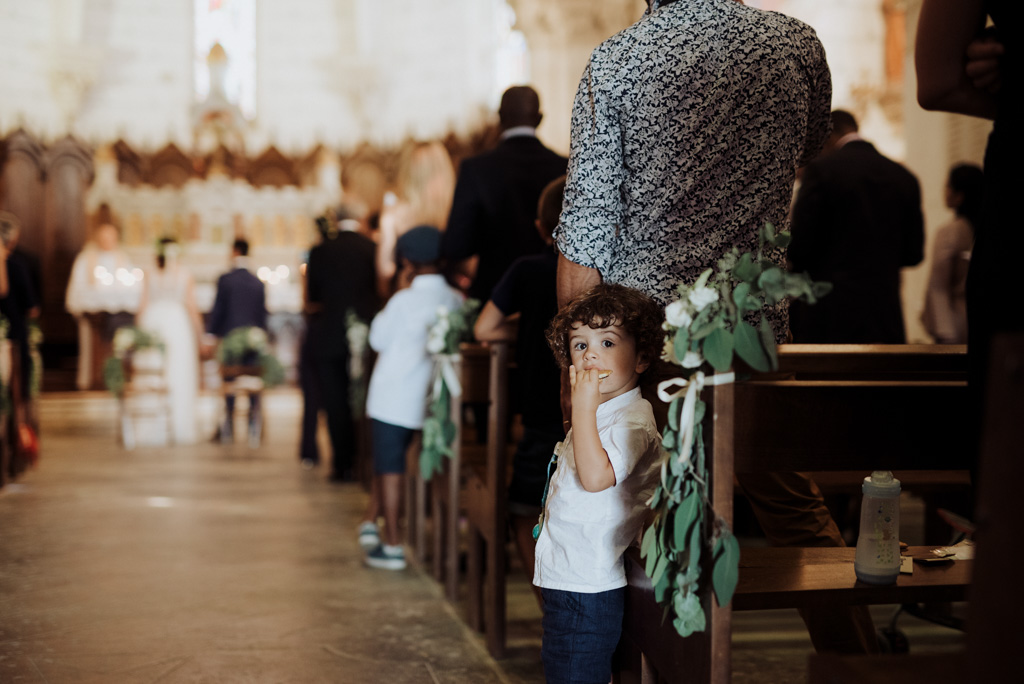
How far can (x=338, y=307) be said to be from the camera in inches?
241

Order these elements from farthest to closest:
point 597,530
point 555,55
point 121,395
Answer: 1. point 555,55
2. point 121,395
3. point 597,530

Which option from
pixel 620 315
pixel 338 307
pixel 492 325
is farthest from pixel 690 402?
pixel 338 307

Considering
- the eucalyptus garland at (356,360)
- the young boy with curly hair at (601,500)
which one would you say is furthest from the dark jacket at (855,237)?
the eucalyptus garland at (356,360)

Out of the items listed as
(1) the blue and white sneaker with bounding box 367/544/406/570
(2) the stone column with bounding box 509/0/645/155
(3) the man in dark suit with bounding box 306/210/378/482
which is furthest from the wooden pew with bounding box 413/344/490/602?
(2) the stone column with bounding box 509/0/645/155

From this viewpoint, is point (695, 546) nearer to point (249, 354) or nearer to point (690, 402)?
point (690, 402)

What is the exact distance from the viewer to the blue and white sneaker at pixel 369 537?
13.2 ft

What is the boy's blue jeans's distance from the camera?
1.79 m

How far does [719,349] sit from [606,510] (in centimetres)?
49

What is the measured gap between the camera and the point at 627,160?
203 cm

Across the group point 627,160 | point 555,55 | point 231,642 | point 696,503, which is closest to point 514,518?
point 231,642

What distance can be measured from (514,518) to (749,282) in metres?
1.59

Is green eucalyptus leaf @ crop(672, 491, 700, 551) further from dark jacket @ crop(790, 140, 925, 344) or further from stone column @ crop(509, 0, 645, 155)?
stone column @ crop(509, 0, 645, 155)

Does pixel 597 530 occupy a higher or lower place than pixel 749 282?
lower

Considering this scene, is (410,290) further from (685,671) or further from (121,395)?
(121,395)
